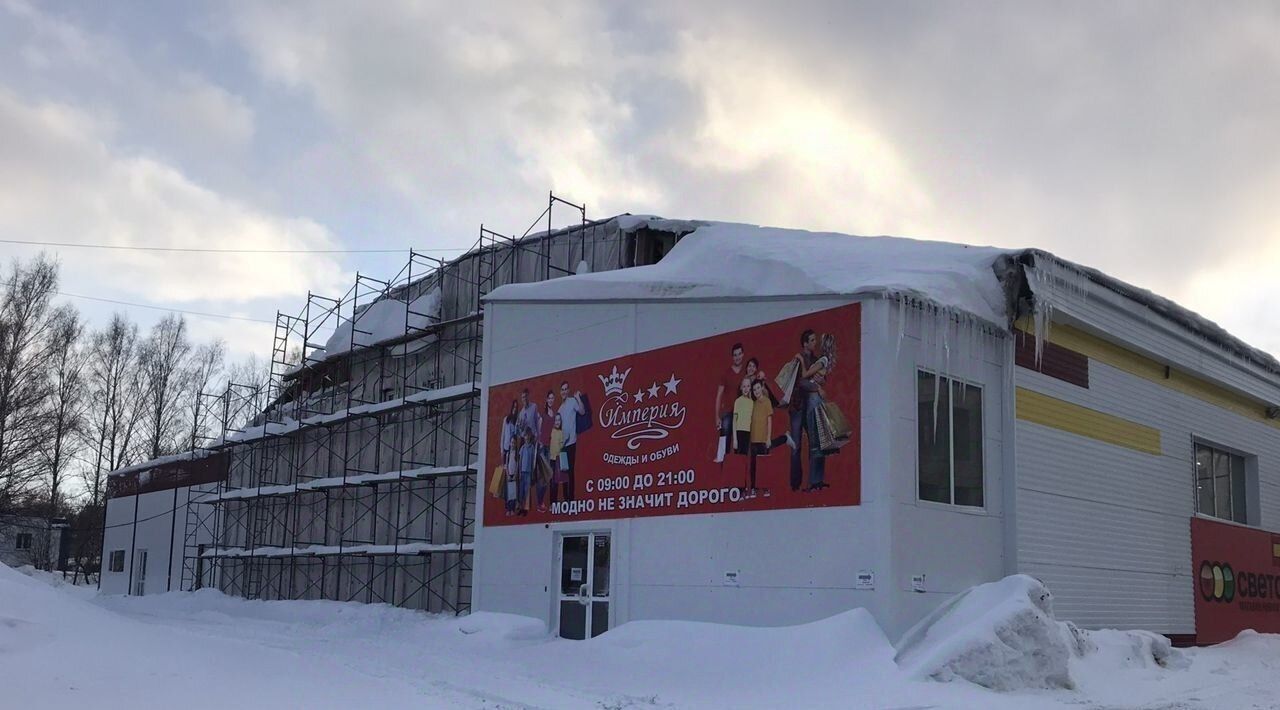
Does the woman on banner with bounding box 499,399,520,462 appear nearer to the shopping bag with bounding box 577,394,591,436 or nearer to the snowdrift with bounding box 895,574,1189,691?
the shopping bag with bounding box 577,394,591,436

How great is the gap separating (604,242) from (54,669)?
14945mm

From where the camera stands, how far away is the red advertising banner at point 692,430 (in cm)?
1531

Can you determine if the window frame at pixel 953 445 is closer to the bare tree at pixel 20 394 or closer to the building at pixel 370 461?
the building at pixel 370 461

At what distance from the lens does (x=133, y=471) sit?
40406 millimetres

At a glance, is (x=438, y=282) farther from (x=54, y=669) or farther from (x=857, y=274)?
(x=54, y=669)

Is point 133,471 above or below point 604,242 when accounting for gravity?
below

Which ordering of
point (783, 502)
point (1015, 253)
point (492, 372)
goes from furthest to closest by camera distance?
1. point (492, 372)
2. point (1015, 253)
3. point (783, 502)

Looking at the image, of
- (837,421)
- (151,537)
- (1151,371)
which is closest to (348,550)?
(151,537)

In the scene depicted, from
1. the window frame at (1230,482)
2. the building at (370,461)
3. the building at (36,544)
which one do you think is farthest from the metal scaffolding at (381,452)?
the building at (36,544)

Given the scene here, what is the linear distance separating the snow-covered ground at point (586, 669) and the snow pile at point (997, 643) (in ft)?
0.13

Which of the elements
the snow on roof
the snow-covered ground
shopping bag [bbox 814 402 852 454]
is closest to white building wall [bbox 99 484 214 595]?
the snow-covered ground

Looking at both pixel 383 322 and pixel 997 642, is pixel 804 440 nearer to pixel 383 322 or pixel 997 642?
pixel 997 642

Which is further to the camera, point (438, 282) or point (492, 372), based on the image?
point (438, 282)

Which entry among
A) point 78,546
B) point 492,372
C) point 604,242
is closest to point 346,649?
point 492,372
